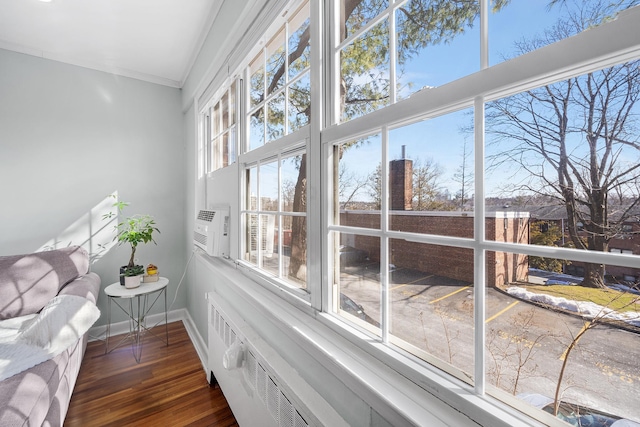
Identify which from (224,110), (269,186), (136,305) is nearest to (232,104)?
(224,110)

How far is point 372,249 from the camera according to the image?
34.8 inches

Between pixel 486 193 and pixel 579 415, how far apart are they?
43cm

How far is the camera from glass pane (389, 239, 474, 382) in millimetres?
653

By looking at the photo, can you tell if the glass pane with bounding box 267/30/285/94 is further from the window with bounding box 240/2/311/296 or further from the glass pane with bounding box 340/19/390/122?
the glass pane with bounding box 340/19/390/122

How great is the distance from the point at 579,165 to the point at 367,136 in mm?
531

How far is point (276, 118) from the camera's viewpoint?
1419 millimetres

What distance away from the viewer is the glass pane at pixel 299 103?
47.1 inches

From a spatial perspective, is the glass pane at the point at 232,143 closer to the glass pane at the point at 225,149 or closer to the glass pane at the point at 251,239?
the glass pane at the point at 225,149

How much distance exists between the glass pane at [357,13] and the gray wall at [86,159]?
265 centimetres

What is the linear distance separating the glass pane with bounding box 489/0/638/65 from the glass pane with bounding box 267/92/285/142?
975 mm

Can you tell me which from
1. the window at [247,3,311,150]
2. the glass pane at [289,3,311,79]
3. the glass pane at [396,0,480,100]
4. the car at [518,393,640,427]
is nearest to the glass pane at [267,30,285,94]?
the window at [247,3,311,150]

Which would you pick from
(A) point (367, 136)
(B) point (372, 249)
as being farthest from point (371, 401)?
(A) point (367, 136)

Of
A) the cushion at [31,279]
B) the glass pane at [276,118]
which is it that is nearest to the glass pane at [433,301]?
the glass pane at [276,118]

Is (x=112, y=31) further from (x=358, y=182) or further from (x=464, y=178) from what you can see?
(x=464, y=178)
